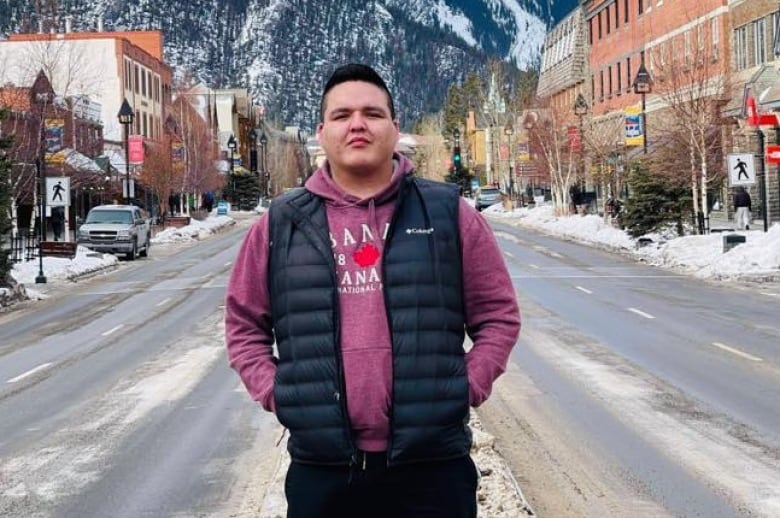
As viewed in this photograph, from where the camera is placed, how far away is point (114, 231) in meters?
42.9

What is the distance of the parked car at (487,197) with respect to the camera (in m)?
91.5

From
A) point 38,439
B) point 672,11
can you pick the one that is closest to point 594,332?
point 38,439

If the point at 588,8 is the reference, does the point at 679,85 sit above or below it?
below

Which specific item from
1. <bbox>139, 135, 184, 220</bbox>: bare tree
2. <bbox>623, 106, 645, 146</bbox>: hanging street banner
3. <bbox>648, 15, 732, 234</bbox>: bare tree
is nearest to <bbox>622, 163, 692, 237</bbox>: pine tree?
<bbox>648, 15, 732, 234</bbox>: bare tree

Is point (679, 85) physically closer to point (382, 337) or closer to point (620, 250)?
point (620, 250)

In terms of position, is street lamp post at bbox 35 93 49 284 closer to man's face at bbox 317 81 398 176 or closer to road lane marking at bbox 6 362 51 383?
road lane marking at bbox 6 362 51 383

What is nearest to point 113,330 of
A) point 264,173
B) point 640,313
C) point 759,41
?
point 640,313

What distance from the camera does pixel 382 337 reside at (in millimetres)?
3750

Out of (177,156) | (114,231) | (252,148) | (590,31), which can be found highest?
(590,31)

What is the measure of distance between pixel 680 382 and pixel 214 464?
18.5ft

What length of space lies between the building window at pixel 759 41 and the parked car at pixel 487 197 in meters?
44.5

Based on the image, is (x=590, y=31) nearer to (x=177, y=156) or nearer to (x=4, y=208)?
(x=177, y=156)

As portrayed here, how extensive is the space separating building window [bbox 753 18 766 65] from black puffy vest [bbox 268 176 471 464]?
44737 millimetres

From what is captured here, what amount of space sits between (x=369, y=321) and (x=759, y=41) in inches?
1797
